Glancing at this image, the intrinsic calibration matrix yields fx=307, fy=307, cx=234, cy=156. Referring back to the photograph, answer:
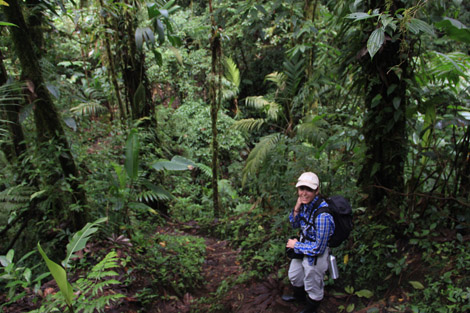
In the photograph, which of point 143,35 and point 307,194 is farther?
point 143,35

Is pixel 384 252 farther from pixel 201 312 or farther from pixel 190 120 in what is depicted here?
pixel 190 120

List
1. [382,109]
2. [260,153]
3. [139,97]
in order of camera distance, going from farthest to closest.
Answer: [139,97] < [260,153] < [382,109]

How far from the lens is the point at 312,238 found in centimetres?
290

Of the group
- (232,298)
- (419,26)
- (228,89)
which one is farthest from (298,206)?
(228,89)

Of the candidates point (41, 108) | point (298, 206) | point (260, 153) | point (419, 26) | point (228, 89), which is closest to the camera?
point (419, 26)

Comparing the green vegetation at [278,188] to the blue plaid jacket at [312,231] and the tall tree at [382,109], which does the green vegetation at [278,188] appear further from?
the blue plaid jacket at [312,231]

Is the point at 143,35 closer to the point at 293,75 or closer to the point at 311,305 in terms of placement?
the point at 293,75

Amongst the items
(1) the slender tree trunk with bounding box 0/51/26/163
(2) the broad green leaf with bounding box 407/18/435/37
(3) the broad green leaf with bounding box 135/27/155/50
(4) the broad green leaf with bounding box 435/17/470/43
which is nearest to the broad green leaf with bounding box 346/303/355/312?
(2) the broad green leaf with bounding box 407/18/435/37

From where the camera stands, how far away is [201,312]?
11.3 ft

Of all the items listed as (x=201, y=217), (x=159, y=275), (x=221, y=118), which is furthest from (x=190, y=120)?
(x=159, y=275)

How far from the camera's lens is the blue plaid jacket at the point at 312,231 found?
2789mm

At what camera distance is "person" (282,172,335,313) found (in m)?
2.80

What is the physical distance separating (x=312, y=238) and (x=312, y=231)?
0.07 m

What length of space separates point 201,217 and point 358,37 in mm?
5014
